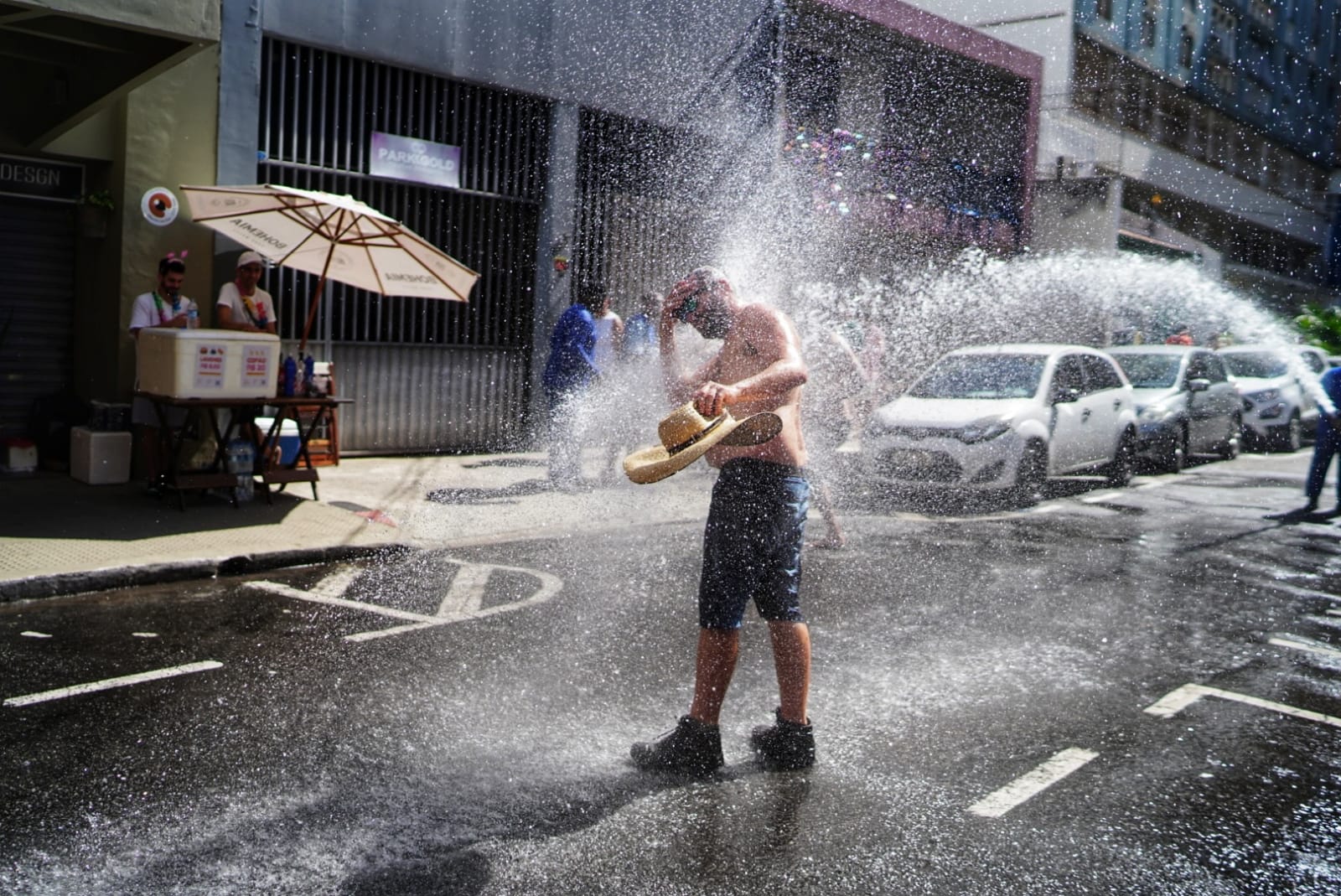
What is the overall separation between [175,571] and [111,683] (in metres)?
2.23

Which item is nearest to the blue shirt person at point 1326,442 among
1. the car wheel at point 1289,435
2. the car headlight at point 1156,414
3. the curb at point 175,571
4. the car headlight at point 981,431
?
the car headlight at point 1156,414

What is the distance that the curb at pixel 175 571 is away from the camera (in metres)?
6.60

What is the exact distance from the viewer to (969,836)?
12.5 feet

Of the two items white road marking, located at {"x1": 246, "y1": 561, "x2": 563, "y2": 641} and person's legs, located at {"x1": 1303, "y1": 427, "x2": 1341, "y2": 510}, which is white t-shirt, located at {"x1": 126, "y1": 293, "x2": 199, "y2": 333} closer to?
white road marking, located at {"x1": 246, "y1": 561, "x2": 563, "y2": 641}

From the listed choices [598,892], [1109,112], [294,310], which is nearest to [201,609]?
[598,892]

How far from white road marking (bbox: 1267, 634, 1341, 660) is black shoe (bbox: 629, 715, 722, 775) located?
3.88 meters

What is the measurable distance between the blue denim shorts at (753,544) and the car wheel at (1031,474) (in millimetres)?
7701

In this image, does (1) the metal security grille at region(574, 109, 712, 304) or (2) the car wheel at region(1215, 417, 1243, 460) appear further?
(2) the car wheel at region(1215, 417, 1243, 460)

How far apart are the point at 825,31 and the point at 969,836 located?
706 inches

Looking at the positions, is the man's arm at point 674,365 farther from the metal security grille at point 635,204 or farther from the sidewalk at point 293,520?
the metal security grille at point 635,204

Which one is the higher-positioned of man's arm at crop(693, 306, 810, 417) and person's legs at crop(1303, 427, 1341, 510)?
man's arm at crop(693, 306, 810, 417)

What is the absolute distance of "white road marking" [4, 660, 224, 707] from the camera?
190 inches

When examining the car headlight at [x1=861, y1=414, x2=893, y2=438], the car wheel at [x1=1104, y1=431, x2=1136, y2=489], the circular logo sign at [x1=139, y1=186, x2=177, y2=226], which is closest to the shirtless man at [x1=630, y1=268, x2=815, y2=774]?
the car headlight at [x1=861, y1=414, x2=893, y2=438]

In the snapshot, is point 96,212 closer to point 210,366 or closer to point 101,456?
point 101,456
